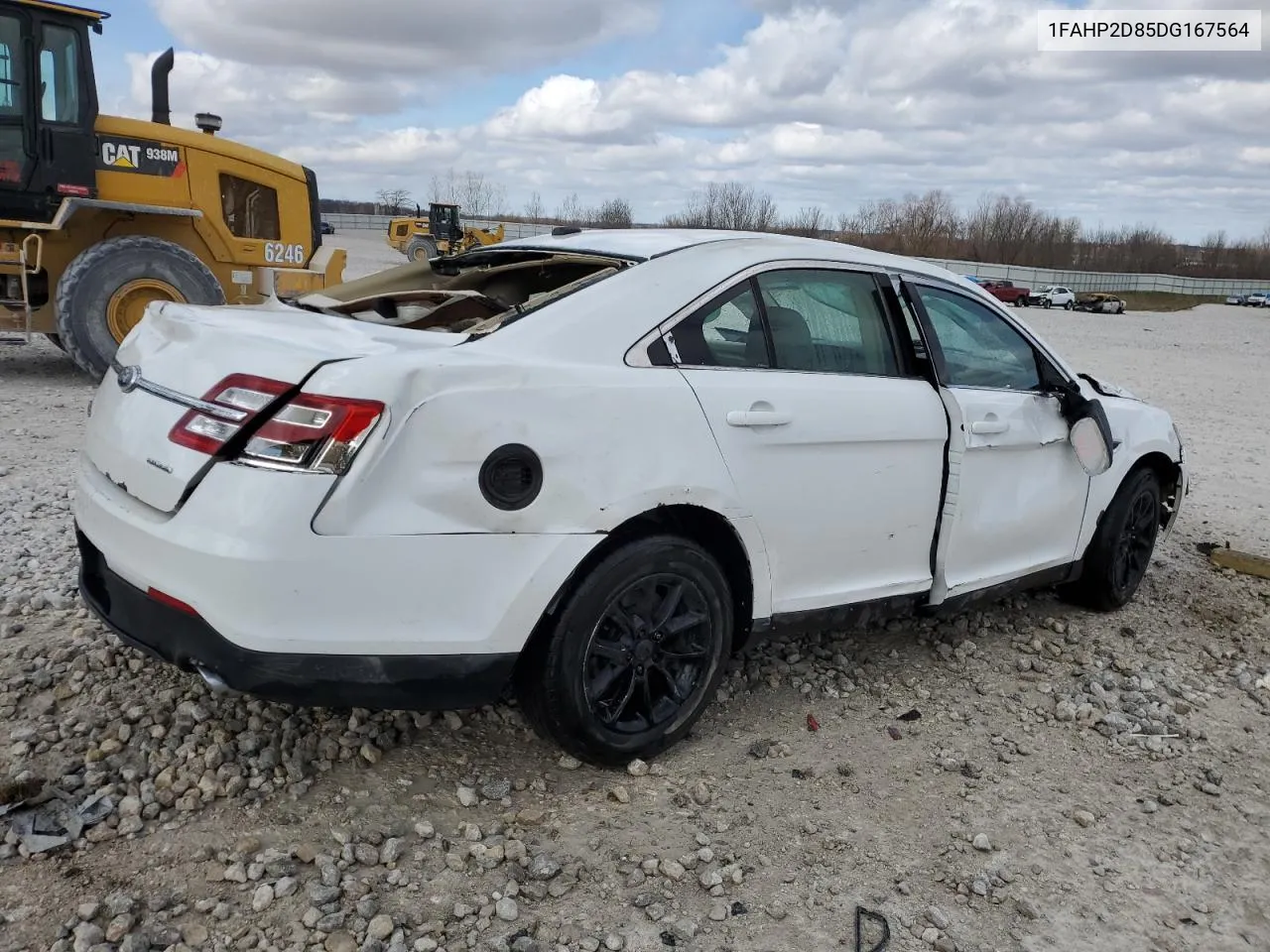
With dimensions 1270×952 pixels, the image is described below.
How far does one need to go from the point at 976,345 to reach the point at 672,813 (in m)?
2.27

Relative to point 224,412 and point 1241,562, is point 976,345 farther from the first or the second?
point 224,412

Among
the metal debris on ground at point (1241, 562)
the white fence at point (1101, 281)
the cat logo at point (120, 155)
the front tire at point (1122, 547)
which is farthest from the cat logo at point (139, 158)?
the white fence at point (1101, 281)

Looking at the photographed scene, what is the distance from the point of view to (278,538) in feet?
8.02

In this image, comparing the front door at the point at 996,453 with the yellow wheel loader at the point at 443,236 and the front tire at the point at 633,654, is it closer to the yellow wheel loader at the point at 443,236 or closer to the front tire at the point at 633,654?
the front tire at the point at 633,654

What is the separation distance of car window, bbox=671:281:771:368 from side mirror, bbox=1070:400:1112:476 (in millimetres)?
1737

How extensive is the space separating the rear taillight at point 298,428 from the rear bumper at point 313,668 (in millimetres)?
450

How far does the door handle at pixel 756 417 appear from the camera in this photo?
313 centimetres

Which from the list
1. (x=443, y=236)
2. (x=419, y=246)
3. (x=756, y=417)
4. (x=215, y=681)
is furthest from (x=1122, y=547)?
(x=443, y=236)

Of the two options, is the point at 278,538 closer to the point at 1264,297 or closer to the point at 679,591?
the point at 679,591

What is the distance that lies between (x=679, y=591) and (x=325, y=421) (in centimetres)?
119

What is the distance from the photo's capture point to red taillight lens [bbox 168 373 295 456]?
101 inches

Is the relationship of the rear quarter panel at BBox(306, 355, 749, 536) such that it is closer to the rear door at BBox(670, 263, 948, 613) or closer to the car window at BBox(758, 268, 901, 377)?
the rear door at BBox(670, 263, 948, 613)

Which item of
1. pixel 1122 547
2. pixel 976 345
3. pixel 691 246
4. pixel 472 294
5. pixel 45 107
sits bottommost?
pixel 1122 547

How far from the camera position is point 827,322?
3.65 metres
